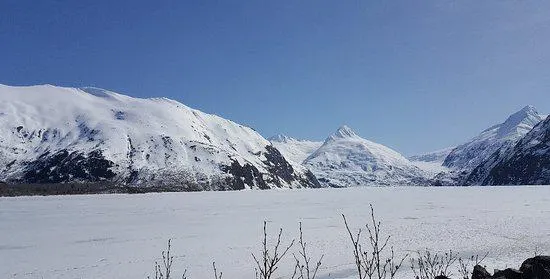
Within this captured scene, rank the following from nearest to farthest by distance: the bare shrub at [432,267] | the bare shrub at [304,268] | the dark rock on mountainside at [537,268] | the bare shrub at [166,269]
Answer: the bare shrub at [304,268] → the bare shrub at [166,269] → the bare shrub at [432,267] → the dark rock on mountainside at [537,268]

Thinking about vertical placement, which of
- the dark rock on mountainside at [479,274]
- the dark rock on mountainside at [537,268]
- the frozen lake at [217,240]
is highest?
the dark rock on mountainside at [537,268]

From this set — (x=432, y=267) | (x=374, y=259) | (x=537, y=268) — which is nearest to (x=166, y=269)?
(x=374, y=259)

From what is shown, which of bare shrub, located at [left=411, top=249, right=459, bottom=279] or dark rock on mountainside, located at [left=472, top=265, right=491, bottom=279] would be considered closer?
bare shrub, located at [left=411, top=249, right=459, bottom=279]

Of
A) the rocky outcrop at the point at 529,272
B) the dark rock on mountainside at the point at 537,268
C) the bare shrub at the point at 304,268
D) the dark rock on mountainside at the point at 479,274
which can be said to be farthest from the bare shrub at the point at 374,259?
the dark rock on mountainside at the point at 537,268

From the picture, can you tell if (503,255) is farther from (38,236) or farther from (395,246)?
(38,236)

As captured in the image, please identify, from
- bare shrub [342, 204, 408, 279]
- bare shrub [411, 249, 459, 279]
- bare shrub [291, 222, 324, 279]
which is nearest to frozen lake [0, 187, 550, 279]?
bare shrub [291, 222, 324, 279]

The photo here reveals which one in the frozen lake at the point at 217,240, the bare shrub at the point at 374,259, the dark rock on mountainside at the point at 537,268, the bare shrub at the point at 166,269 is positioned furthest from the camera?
the frozen lake at the point at 217,240

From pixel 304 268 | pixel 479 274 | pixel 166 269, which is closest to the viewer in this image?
pixel 479 274

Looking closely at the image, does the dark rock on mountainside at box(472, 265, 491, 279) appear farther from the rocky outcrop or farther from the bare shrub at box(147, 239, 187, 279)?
the bare shrub at box(147, 239, 187, 279)

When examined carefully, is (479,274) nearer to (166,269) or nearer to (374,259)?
(374,259)

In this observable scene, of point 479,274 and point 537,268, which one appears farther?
point 479,274

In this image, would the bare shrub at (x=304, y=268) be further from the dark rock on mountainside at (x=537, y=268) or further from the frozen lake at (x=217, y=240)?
the dark rock on mountainside at (x=537, y=268)

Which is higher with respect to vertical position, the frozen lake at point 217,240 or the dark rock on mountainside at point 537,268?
the dark rock on mountainside at point 537,268

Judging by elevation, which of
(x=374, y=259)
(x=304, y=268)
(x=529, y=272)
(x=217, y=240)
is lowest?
(x=304, y=268)
